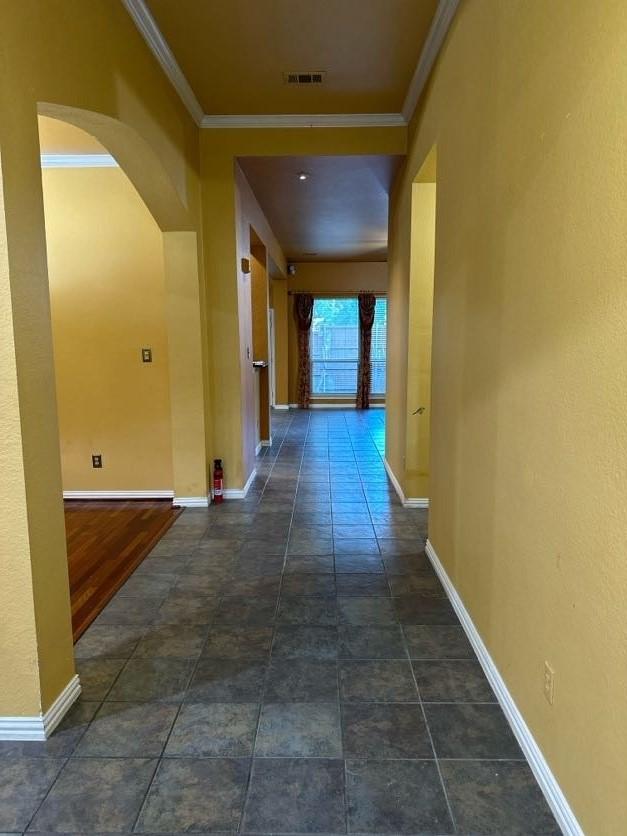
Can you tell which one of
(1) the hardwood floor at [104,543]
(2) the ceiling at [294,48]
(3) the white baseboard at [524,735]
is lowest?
(1) the hardwood floor at [104,543]

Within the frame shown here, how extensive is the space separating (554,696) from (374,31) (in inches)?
125

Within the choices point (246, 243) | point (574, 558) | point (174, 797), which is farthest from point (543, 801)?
point (246, 243)

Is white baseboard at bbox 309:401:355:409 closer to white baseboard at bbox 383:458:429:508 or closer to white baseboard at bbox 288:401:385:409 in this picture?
white baseboard at bbox 288:401:385:409

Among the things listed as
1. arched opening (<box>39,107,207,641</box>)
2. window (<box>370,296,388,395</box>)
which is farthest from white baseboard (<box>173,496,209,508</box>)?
window (<box>370,296,388,395</box>)

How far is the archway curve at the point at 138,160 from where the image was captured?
206 centimetres

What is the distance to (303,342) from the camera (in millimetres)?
10117

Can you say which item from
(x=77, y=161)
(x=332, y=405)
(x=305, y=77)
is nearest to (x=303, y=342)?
(x=332, y=405)

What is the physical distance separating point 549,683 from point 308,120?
387cm

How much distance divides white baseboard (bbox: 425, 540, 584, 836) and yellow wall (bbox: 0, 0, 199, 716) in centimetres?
155

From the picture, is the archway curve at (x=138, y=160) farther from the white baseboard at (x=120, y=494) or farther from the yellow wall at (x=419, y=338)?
the white baseboard at (x=120, y=494)

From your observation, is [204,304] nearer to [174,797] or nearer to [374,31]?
[374,31]

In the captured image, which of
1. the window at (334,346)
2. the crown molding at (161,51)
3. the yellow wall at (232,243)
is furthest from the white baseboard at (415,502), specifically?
the window at (334,346)

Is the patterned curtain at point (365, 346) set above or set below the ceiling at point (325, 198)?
below

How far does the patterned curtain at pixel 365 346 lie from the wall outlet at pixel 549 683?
887 cm
